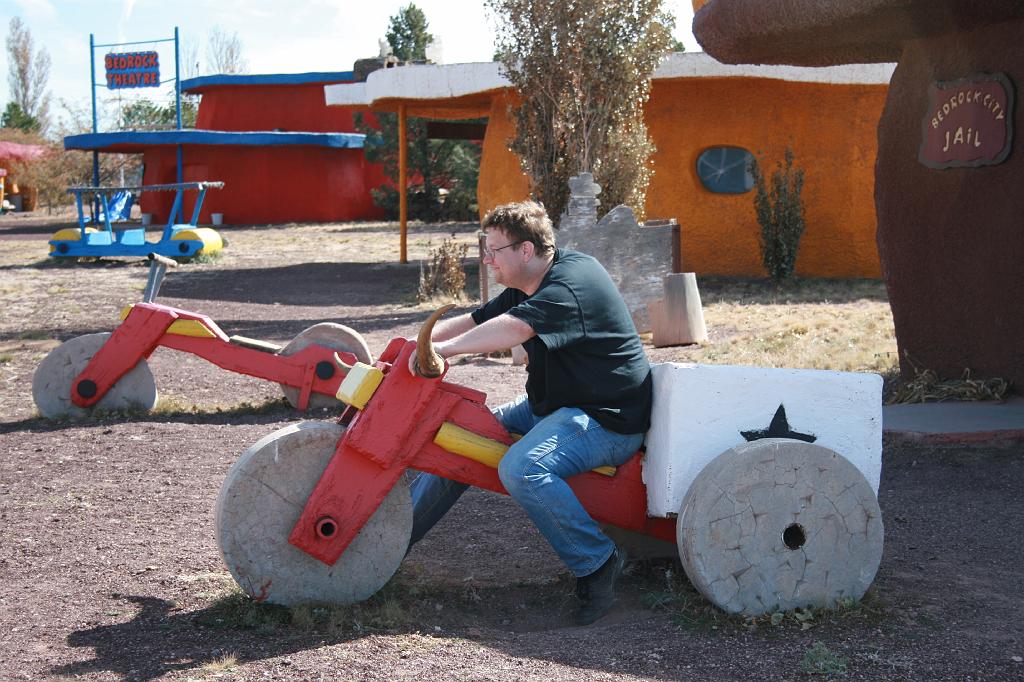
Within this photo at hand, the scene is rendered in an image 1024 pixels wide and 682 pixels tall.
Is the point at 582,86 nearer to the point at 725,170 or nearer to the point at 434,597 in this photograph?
the point at 725,170

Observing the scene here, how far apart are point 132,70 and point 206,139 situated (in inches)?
260

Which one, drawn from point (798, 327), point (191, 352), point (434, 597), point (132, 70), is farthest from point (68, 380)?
point (132, 70)

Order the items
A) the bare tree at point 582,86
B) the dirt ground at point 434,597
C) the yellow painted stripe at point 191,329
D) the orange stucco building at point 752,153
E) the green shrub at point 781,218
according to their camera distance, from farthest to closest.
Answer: the orange stucco building at point 752,153, the green shrub at point 781,218, the bare tree at point 582,86, the yellow painted stripe at point 191,329, the dirt ground at point 434,597

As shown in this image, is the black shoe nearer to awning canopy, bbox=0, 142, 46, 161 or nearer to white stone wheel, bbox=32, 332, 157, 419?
white stone wheel, bbox=32, 332, 157, 419

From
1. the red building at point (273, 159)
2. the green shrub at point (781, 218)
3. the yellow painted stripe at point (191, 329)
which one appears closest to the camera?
the yellow painted stripe at point (191, 329)

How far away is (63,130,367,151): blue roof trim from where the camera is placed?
2484 cm

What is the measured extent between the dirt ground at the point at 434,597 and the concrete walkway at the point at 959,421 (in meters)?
0.08

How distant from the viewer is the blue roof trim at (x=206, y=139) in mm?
24844

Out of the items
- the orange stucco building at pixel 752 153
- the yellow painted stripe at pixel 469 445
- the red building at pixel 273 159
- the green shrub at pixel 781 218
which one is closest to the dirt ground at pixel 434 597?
the yellow painted stripe at pixel 469 445

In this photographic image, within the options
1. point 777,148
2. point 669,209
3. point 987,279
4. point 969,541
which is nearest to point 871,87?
point 777,148

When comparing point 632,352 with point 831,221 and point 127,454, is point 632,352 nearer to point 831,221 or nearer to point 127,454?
point 127,454

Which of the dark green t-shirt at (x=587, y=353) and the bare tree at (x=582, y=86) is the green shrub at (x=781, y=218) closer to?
the bare tree at (x=582, y=86)

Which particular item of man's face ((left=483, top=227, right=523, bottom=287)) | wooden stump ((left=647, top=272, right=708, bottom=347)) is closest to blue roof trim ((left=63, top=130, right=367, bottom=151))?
wooden stump ((left=647, top=272, right=708, bottom=347))

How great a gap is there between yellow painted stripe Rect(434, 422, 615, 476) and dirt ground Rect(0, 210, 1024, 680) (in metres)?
0.56
